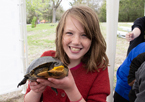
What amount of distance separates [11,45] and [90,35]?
1213 mm

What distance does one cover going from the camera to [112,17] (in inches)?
45.8

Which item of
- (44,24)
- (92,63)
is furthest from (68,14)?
(44,24)

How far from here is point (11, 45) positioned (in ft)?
5.01

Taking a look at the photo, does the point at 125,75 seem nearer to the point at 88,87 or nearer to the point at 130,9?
the point at 88,87

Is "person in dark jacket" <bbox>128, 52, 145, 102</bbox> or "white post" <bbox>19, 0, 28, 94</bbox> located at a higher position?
"white post" <bbox>19, 0, 28, 94</bbox>

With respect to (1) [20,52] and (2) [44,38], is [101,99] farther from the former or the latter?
(2) [44,38]

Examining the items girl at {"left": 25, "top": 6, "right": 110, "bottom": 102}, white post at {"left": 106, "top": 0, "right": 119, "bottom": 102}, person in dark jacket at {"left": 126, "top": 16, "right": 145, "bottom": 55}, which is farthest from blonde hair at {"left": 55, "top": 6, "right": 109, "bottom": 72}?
person in dark jacket at {"left": 126, "top": 16, "right": 145, "bottom": 55}

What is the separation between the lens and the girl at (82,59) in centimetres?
70

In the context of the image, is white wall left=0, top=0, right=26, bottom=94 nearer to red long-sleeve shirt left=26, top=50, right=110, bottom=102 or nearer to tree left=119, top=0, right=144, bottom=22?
red long-sleeve shirt left=26, top=50, right=110, bottom=102

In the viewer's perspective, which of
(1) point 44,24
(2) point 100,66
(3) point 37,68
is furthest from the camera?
(1) point 44,24

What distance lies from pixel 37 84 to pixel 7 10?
122cm

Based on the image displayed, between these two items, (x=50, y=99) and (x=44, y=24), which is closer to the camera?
(x=50, y=99)

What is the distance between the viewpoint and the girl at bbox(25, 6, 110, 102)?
70 cm

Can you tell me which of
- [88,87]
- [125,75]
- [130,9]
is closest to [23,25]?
[88,87]
